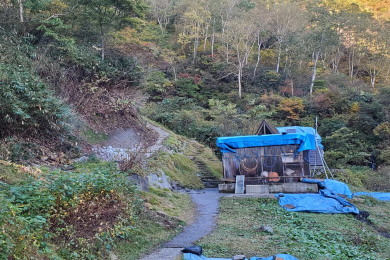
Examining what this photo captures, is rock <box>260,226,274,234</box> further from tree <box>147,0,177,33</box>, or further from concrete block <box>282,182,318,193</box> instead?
tree <box>147,0,177,33</box>

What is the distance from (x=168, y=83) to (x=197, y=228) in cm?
2506

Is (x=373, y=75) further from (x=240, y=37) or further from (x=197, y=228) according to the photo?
(x=197, y=228)

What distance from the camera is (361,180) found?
1989 centimetres

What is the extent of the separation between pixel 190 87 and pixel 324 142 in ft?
44.5

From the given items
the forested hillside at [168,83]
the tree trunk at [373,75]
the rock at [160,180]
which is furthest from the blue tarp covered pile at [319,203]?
the tree trunk at [373,75]

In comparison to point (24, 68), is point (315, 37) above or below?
above

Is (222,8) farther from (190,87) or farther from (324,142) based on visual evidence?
(324,142)

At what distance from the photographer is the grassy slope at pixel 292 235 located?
21.3 feet

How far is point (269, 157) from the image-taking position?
48.3ft

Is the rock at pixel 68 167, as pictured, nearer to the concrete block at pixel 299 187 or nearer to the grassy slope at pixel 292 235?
the grassy slope at pixel 292 235

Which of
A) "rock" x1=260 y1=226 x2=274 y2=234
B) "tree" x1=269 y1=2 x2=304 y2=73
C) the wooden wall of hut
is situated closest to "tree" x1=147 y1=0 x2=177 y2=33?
"tree" x1=269 y1=2 x2=304 y2=73

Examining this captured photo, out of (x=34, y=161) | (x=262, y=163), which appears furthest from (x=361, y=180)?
(x=34, y=161)

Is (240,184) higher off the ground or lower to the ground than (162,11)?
lower

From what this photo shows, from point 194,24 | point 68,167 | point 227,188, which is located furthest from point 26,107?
point 194,24
